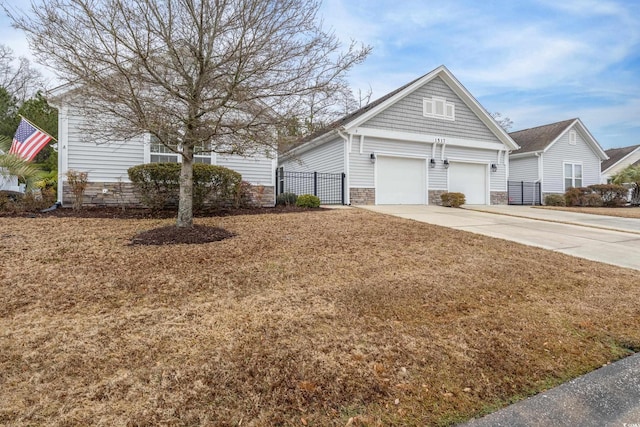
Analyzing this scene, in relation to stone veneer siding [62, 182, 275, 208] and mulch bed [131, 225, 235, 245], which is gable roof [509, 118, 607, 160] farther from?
mulch bed [131, 225, 235, 245]

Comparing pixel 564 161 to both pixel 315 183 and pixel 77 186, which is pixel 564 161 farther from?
pixel 77 186

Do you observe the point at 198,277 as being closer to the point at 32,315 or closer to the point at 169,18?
the point at 32,315

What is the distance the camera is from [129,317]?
2.98 m

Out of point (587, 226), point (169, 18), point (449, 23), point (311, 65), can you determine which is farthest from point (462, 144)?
point (169, 18)

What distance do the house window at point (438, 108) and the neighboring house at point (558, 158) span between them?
730 cm

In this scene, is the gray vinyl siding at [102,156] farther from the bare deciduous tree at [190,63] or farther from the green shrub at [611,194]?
the green shrub at [611,194]

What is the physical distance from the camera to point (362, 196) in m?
13.2

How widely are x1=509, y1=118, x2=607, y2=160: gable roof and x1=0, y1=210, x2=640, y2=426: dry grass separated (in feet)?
54.4

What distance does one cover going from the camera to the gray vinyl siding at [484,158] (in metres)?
15.1

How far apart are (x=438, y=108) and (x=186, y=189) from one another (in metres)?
12.4

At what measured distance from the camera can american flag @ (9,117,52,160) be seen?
31.0 ft

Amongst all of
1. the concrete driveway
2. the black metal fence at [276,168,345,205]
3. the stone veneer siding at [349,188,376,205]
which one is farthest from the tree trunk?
the stone veneer siding at [349,188,376,205]

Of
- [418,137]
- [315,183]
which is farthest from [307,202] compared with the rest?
[418,137]

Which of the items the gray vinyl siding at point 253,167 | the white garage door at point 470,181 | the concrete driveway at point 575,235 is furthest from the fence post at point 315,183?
the white garage door at point 470,181
